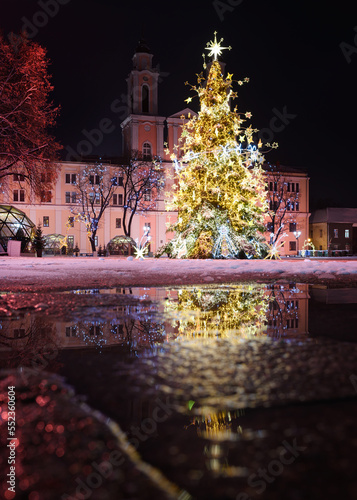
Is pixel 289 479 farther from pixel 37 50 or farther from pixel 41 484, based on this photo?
pixel 37 50

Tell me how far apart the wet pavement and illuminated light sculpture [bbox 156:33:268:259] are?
2060 cm

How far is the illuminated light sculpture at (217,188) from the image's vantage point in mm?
24797

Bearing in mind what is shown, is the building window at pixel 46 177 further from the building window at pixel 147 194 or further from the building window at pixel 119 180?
the building window at pixel 119 180

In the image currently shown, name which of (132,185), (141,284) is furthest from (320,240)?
(141,284)

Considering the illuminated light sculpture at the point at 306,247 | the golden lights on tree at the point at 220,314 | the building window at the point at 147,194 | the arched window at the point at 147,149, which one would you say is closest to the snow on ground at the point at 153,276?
the golden lights on tree at the point at 220,314

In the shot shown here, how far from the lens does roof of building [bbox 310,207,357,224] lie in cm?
7706

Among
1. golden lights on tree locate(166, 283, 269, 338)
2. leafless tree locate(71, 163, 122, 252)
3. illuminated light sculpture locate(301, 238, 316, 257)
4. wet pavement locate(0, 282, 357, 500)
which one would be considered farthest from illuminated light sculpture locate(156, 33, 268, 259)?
illuminated light sculpture locate(301, 238, 316, 257)

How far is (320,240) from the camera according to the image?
7806 cm

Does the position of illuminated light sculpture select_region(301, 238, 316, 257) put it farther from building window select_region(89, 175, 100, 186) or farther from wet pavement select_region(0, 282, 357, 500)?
wet pavement select_region(0, 282, 357, 500)

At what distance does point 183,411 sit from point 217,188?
23.7 meters

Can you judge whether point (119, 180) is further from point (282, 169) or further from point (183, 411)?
point (183, 411)

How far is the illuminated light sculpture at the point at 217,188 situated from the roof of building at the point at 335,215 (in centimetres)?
5493

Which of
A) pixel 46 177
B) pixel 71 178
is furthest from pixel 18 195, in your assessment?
pixel 46 177

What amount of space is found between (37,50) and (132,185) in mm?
35078
